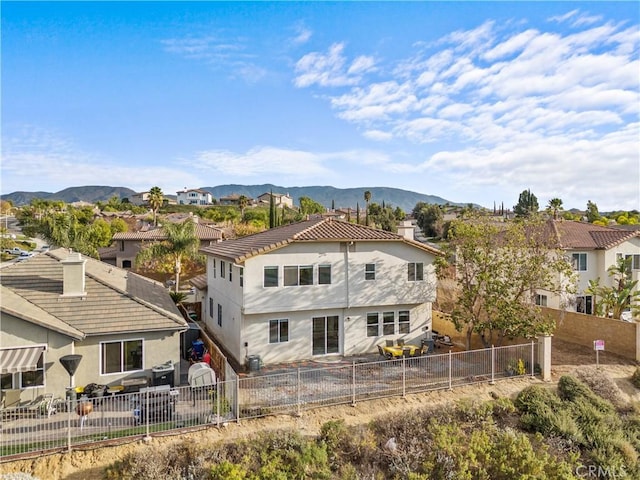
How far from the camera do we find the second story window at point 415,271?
993 inches

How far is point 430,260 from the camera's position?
25781mm

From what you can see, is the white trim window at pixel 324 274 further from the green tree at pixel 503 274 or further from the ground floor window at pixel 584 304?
the ground floor window at pixel 584 304

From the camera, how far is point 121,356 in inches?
709

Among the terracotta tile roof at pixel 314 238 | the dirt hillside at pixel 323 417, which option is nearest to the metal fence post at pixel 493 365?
the dirt hillside at pixel 323 417

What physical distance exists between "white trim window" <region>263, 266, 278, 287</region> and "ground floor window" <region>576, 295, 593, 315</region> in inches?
1125

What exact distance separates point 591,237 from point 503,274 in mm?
21276

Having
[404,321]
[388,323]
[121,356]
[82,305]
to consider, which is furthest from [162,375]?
[404,321]

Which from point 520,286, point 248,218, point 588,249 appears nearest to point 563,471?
point 520,286

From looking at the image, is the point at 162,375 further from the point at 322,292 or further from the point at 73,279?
the point at 322,292

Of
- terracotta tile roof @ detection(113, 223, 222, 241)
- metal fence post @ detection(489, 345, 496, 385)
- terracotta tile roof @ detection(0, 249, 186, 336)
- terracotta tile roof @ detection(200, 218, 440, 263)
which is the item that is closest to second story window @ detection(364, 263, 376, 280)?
terracotta tile roof @ detection(200, 218, 440, 263)

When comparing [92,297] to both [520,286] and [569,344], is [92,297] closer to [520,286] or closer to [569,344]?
[520,286]

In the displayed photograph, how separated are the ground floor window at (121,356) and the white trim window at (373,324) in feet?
42.2

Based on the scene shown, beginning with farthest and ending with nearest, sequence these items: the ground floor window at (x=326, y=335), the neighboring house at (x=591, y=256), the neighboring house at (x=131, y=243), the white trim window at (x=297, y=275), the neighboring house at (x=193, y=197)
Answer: the neighboring house at (x=193, y=197), the neighboring house at (x=131, y=243), the neighboring house at (x=591, y=256), the ground floor window at (x=326, y=335), the white trim window at (x=297, y=275)

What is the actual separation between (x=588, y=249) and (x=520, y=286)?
1878cm
